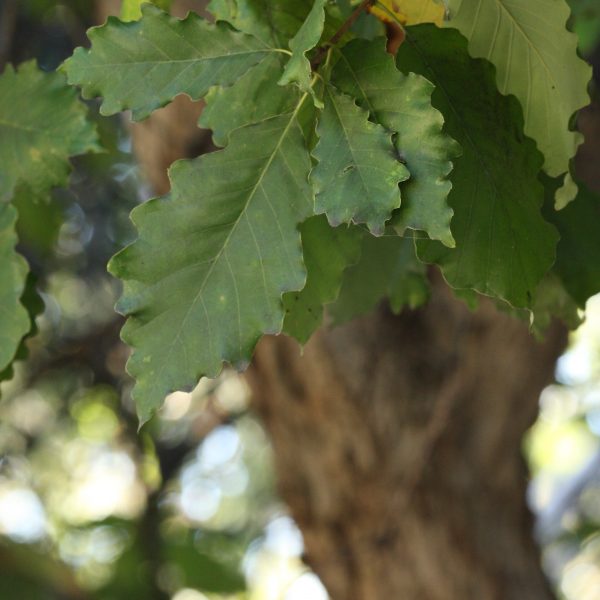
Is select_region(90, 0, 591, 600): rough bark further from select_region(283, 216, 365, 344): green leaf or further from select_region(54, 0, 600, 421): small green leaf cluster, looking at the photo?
select_region(54, 0, 600, 421): small green leaf cluster

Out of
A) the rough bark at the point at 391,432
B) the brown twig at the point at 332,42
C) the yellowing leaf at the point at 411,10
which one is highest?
the yellowing leaf at the point at 411,10

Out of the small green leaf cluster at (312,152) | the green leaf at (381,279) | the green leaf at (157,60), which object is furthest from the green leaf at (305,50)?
the green leaf at (381,279)

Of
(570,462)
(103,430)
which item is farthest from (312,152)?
(570,462)

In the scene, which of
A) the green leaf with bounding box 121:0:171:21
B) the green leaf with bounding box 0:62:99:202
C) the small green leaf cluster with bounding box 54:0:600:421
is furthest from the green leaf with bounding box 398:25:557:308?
the green leaf with bounding box 0:62:99:202

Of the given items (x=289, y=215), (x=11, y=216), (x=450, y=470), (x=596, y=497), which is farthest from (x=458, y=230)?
(x=596, y=497)

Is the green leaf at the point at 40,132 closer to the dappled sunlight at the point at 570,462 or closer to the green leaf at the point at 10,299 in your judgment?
the green leaf at the point at 10,299

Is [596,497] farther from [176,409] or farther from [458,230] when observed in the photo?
[458,230]

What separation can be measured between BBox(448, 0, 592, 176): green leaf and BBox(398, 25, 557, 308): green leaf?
2cm

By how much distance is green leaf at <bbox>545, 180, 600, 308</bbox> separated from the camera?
2.83ft

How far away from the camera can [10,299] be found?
0.81 m

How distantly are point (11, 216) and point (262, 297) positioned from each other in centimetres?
32

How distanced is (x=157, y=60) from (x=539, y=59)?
291 mm

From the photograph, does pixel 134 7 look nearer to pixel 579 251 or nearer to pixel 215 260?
pixel 215 260

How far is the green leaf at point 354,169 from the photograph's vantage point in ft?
1.98
